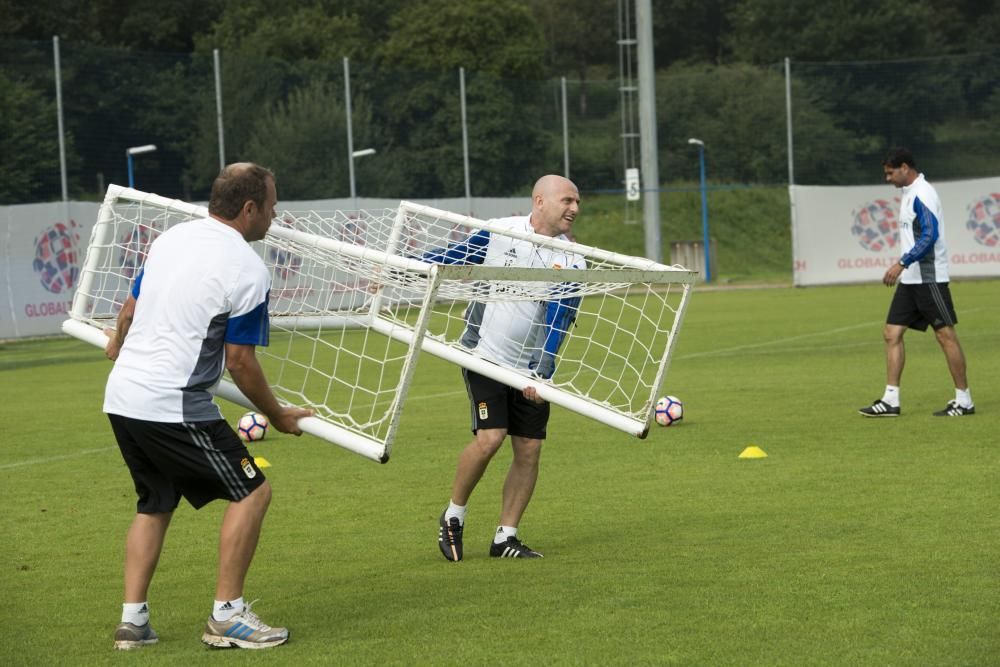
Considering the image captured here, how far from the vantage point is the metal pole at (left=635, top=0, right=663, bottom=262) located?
1547 inches

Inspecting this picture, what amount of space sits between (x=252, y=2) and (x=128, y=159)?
42.9 metres

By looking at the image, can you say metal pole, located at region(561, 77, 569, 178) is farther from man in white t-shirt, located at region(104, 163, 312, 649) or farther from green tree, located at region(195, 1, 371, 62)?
man in white t-shirt, located at region(104, 163, 312, 649)

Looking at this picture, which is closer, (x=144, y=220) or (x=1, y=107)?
(x=144, y=220)

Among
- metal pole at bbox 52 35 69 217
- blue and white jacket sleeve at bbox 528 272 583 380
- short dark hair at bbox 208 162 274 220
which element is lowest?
blue and white jacket sleeve at bbox 528 272 583 380

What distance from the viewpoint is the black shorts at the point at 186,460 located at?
18.8ft

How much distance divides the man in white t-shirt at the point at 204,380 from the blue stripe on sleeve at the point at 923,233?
324 inches

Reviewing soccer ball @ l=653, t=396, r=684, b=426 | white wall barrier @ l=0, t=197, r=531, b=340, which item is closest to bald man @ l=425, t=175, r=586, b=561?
soccer ball @ l=653, t=396, r=684, b=426

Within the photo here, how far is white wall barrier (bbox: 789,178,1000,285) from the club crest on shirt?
107 feet

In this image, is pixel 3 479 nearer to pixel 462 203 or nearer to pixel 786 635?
pixel 786 635

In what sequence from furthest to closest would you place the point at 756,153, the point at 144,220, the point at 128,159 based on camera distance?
the point at 756,153 → the point at 128,159 → the point at 144,220

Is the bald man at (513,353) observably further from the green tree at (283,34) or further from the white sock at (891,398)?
the green tree at (283,34)

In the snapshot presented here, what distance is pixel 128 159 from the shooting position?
1226 inches

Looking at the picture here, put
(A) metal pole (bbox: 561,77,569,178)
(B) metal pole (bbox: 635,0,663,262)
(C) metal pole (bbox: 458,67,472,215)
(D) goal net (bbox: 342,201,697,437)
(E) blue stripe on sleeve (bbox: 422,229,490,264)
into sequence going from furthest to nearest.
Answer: (A) metal pole (bbox: 561,77,569,178), (B) metal pole (bbox: 635,0,663,262), (C) metal pole (bbox: 458,67,472,215), (E) blue stripe on sleeve (bbox: 422,229,490,264), (D) goal net (bbox: 342,201,697,437)

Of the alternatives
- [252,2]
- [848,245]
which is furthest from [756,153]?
[252,2]
